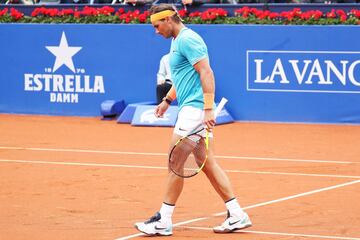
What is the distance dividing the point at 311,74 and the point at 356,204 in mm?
7689

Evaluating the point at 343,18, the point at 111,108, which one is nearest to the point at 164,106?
the point at 343,18

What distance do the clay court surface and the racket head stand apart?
23.6 inches

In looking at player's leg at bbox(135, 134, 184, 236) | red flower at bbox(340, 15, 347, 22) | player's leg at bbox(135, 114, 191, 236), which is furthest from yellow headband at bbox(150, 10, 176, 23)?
red flower at bbox(340, 15, 347, 22)

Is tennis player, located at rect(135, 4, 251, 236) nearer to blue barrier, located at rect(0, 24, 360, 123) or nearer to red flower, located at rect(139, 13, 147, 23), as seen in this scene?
blue barrier, located at rect(0, 24, 360, 123)

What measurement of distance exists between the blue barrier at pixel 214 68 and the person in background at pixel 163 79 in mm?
1078

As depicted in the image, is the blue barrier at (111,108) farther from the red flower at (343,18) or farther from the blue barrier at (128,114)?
the red flower at (343,18)

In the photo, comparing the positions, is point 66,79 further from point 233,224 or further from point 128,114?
point 233,224

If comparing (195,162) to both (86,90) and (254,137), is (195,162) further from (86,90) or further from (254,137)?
(86,90)

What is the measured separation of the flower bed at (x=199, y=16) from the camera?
60.2ft

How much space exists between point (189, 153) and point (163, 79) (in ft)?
30.7

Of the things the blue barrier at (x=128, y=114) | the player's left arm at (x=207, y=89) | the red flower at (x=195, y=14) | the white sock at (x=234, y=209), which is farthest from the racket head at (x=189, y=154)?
the red flower at (x=195, y=14)

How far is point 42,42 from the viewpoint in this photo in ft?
67.3

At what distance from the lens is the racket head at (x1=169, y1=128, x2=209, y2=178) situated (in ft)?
29.1

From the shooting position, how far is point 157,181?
1222 centimetres
